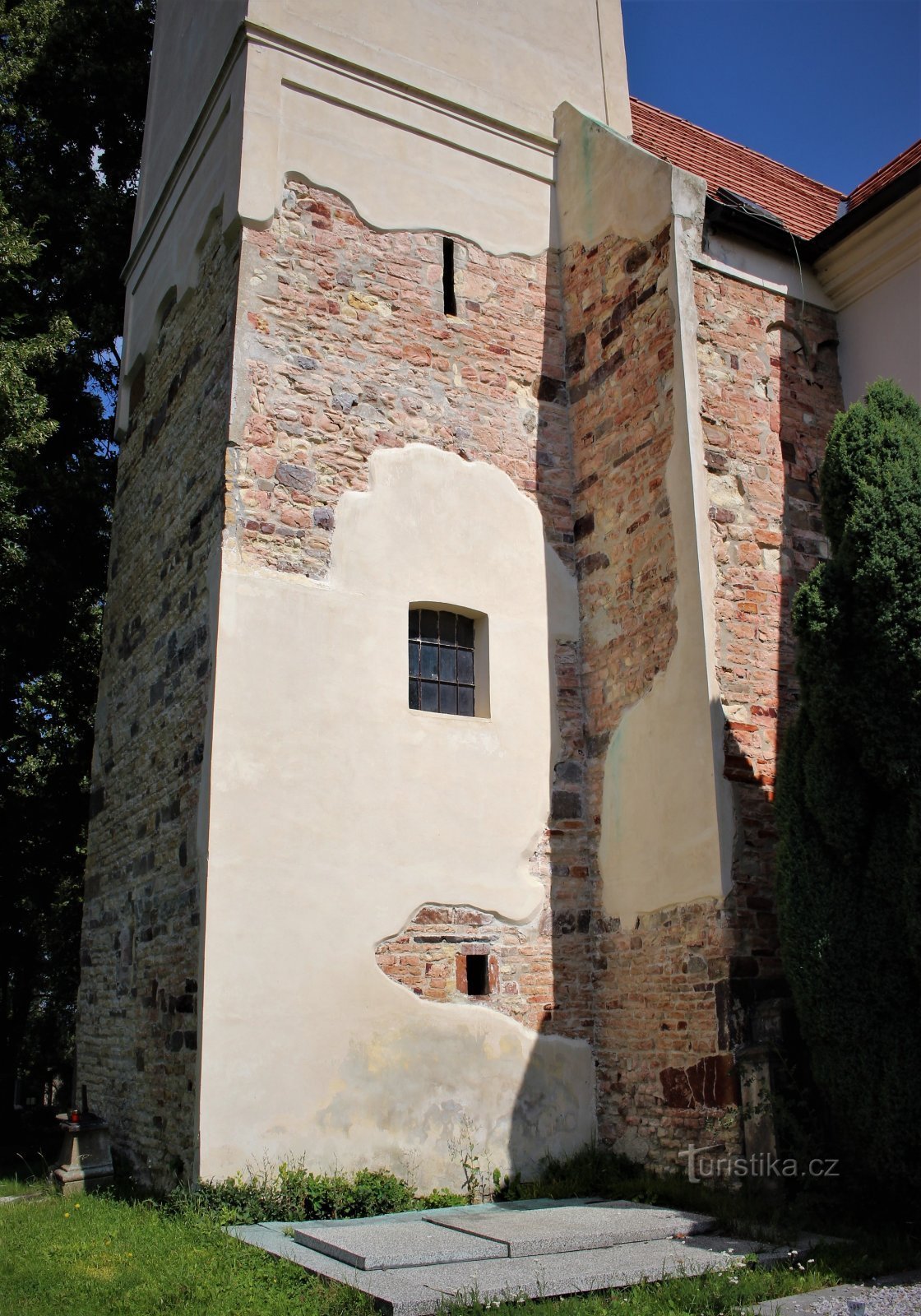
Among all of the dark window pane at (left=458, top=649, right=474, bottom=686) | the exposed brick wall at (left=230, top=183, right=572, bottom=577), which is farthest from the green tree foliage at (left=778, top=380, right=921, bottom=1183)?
the exposed brick wall at (left=230, top=183, right=572, bottom=577)

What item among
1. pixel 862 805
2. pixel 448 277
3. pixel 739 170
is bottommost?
pixel 862 805

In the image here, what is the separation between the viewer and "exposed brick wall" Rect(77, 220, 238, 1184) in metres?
7.24

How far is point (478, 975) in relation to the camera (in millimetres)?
7469

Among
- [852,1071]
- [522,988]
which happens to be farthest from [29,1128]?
[852,1071]

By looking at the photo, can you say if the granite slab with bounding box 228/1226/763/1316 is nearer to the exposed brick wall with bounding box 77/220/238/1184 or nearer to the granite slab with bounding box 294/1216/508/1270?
the granite slab with bounding box 294/1216/508/1270

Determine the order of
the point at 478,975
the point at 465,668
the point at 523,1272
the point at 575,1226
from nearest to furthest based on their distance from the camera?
1. the point at 523,1272
2. the point at 575,1226
3. the point at 478,975
4. the point at 465,668

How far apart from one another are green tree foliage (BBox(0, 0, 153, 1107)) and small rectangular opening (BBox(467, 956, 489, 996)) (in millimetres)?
6328

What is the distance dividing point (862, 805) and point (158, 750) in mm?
4982

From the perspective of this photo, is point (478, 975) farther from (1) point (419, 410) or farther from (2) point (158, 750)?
(1) point (419, 410)

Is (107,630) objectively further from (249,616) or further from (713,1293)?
(713,1293)

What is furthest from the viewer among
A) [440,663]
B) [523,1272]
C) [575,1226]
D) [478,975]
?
[440,663]

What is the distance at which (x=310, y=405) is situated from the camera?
7.91 m

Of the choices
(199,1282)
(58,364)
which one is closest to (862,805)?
(199,1282)

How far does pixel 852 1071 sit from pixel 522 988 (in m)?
2.49
